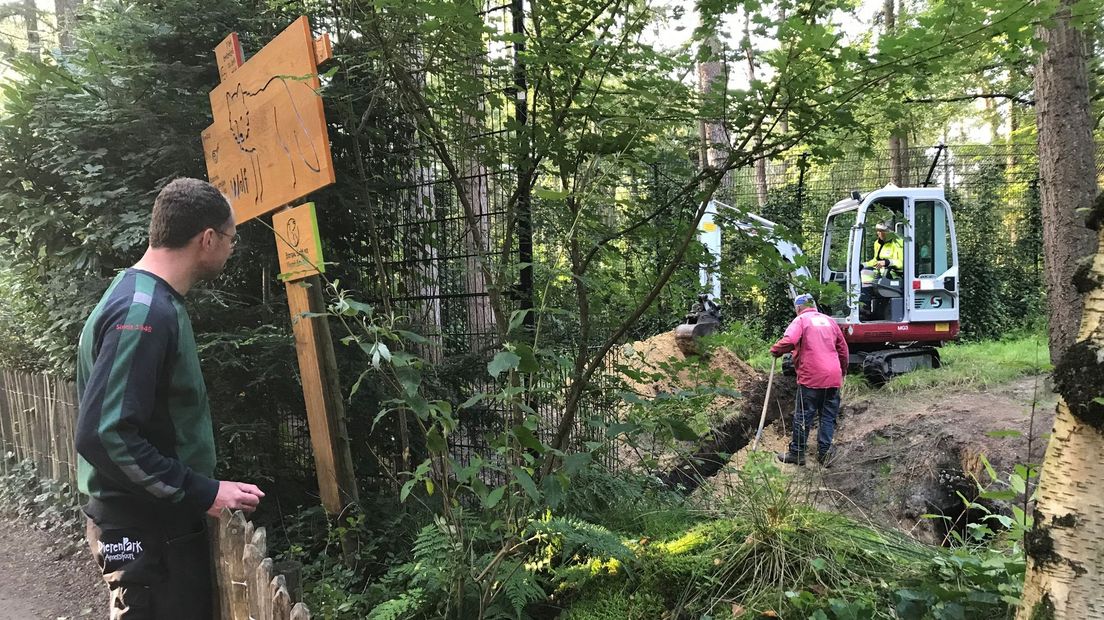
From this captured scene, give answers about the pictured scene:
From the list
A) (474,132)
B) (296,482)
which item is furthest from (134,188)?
(474,132)

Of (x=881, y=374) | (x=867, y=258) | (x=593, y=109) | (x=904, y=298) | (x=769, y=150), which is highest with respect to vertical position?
(x=593, y=109)

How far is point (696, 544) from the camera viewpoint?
9.12 feet

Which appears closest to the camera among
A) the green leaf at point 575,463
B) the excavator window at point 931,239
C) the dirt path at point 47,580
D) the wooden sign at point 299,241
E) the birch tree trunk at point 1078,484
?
the birch tree trunk at point 1078,484

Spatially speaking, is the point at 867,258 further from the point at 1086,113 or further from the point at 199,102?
the point at 199,102

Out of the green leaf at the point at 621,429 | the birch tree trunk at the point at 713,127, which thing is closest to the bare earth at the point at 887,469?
the green leaf at the point at 621,429

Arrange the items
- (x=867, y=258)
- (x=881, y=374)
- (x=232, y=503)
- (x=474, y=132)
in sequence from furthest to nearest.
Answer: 1. (x=867, y=258)
2. (x=881, y=374)
3. (x=474, y=132)
4. (x=232, y=503)

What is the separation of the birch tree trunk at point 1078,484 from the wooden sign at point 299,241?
2377 millimetres

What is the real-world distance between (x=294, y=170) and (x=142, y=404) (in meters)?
1.34

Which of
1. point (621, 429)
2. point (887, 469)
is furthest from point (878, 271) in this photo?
point (621, 429)

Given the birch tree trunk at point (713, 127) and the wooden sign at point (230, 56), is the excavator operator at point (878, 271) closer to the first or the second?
the birch tree trunk at point (713, 127)

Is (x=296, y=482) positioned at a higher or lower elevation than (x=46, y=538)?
higher

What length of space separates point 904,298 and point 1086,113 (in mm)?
4256

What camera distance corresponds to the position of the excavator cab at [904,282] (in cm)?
1070

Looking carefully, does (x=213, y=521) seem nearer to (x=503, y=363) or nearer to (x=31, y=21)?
(x=503, y=363)
